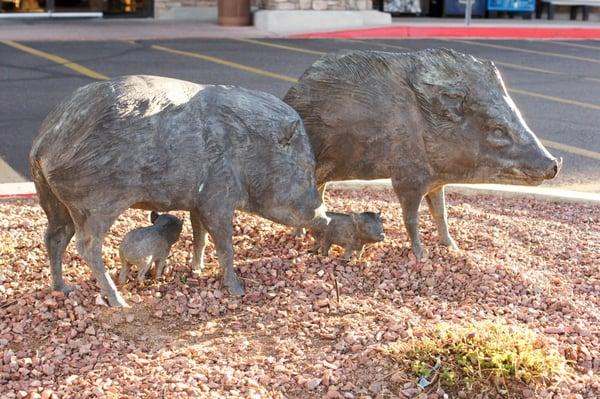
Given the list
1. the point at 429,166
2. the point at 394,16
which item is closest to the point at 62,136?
the point at 429,166

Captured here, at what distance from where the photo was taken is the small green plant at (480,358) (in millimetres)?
3348

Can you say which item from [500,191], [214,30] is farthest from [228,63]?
[500,191]

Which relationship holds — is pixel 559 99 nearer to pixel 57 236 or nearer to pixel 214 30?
pixel 214 30

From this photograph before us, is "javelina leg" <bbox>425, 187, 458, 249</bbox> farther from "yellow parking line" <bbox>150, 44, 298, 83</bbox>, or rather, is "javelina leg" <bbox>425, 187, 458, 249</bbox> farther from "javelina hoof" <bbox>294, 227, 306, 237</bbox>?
"yellow parking line" <bbox>150, 44, 298, 83</bbox>

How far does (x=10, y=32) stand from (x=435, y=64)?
13047 mm

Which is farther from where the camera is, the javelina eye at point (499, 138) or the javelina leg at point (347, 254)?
the javelina leg at point (347, 254)

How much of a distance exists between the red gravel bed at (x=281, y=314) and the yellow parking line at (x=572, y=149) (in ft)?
10.2

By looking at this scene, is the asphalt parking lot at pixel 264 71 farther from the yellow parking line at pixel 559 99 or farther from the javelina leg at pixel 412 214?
the javelina leg at pixel 412 214

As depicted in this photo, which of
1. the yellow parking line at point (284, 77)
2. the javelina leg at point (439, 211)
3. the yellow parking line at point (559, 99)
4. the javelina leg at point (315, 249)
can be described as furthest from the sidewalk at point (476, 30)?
the javelina leg at point (315, 249)

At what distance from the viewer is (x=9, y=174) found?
708 centimetres

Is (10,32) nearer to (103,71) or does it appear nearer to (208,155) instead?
(103,71)

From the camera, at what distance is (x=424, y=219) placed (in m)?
5.54

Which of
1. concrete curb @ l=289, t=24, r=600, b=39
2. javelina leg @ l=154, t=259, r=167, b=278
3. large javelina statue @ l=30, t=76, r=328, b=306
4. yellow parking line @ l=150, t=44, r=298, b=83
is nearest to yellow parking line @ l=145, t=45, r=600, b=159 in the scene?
yellow parking line @ l=150, t=44, r=298, b=83

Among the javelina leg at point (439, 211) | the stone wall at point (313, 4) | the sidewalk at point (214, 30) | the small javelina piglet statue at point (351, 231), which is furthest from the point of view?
the stone wall at point (313, 4)
